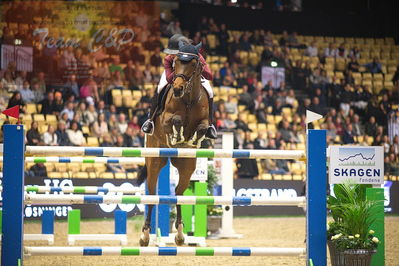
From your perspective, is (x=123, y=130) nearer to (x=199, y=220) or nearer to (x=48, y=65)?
(x=48, y=65)

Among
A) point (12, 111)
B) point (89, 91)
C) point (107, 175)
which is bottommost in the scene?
point (107, 175)

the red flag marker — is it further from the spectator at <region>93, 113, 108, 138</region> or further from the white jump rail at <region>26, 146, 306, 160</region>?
the spectator at <region>93, 113, 108, 138</region>

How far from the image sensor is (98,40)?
16969 mm

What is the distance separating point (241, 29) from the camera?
2112cm

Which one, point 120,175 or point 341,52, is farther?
point 341,52

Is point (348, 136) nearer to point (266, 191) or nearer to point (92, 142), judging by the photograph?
point (266, 191)

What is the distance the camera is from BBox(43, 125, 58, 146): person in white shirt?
1366 cm

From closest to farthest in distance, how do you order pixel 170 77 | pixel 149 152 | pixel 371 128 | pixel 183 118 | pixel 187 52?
pixel 149 152 < pixel 187 52 < pixel 183 118 < pixel 170 77 < pixel 371 128

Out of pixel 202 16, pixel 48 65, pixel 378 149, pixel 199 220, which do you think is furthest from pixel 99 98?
pixel 378 149

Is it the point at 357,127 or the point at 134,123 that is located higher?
the point at 357,127

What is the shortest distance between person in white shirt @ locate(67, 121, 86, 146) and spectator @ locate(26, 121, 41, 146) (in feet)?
2.34

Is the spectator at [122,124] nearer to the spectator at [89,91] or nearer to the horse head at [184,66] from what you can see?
the spectator at [89,91]

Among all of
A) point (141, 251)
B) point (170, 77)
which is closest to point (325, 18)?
point (170, 77)

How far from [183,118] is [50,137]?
7.13 metres
